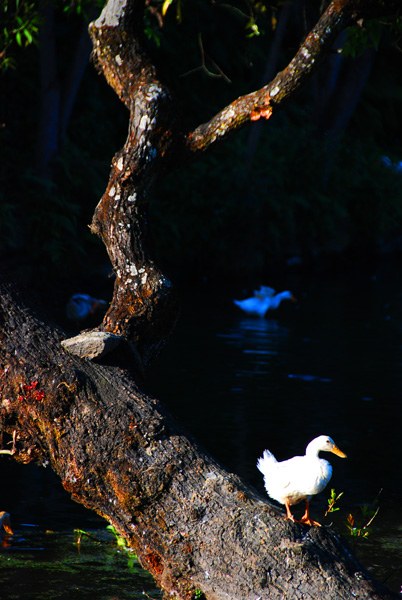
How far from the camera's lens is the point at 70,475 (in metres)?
3.71

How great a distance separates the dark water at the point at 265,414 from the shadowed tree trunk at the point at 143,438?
3.48 feet

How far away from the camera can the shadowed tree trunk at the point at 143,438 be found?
3.40m

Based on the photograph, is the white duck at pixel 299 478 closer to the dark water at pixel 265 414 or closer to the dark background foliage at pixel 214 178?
the dark water at pixel 265 414

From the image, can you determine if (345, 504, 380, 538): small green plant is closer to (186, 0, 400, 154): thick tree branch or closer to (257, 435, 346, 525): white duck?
(257, 435, 346, 525): white duck

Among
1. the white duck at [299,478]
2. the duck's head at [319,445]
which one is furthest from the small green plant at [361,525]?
the duck's head at [319,445]

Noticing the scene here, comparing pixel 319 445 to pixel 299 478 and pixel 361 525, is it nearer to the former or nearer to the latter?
pixel 299 478

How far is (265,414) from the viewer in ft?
29.0

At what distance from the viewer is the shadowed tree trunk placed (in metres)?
3.40

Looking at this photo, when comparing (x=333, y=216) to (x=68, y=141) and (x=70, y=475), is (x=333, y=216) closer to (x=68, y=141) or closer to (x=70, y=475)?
(x=68, y=141)

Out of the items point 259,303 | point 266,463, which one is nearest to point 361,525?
point 266,463

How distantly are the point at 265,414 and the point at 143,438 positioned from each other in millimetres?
5312

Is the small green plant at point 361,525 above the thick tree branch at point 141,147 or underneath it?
underneath

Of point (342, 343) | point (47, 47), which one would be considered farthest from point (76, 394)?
point (47, 47)

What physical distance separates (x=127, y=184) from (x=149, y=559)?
6.47ft
